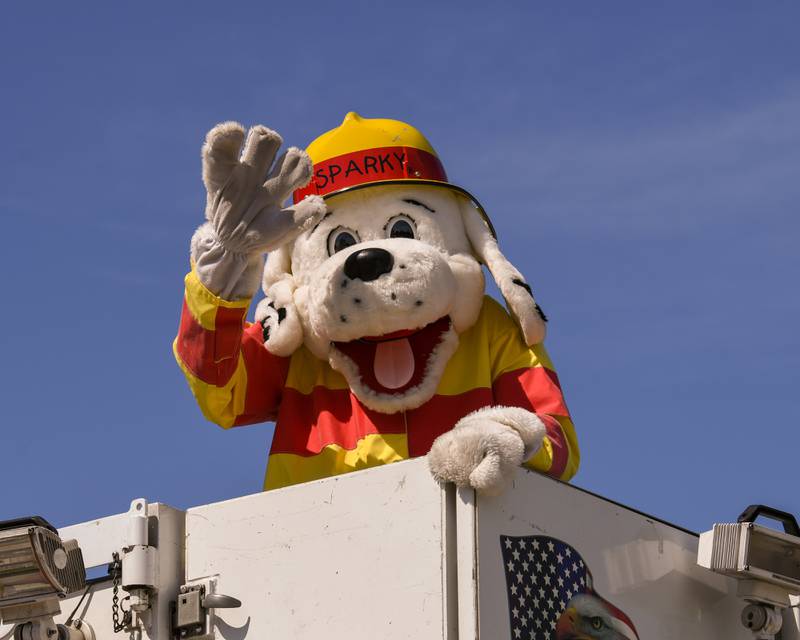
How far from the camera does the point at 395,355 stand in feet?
23.5

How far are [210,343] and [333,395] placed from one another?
0.71 meters

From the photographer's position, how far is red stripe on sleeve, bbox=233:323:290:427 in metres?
7.26

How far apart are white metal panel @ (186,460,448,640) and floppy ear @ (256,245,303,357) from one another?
1.20 meters

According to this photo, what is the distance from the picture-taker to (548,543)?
588 cm

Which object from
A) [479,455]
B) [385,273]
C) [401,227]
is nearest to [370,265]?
[385,273]

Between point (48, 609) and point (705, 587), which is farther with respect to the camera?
point (705, 587)

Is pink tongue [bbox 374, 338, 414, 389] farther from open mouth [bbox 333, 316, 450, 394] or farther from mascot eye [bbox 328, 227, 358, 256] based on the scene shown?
mascot eye [bbox 328, 227, 358, 256]

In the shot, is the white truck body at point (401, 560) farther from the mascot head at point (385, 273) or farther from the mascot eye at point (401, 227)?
the mascot eye at point (401, 227)

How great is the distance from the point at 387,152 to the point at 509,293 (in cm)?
86

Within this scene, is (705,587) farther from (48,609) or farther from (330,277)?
(48,609)

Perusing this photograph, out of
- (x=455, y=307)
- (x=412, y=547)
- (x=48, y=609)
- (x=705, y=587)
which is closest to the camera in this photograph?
(x=412, y=547)

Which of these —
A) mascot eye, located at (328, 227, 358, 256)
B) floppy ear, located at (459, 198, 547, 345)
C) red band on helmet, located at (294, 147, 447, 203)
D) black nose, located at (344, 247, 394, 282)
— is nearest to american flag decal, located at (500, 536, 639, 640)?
floppy ear, located at (459, 198, 547, 345)

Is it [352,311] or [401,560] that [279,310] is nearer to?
[352,311]

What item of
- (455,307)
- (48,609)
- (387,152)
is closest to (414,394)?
(455,307)
